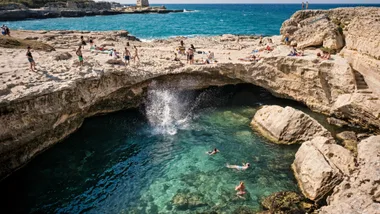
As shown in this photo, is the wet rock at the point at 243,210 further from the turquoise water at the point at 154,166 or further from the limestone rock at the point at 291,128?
the limestone rock at the point at 291,128

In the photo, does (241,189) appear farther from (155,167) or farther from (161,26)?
(161,26)

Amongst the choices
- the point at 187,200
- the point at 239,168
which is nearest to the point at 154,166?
the point at 187,200

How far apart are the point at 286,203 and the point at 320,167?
274 centimetres

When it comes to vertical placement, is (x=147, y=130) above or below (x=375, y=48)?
below

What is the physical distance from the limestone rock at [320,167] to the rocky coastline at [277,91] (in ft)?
0.17

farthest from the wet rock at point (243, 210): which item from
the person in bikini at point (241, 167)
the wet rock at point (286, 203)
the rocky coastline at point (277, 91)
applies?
the person in bikini at point (241, 167)

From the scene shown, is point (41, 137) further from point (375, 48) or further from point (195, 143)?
point (375, 48)

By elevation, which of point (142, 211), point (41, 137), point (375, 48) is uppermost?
point (375, 48)

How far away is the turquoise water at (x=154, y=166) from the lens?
14.9 metres

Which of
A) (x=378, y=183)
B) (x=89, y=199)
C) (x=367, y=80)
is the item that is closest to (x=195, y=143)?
(x=89, y=199)

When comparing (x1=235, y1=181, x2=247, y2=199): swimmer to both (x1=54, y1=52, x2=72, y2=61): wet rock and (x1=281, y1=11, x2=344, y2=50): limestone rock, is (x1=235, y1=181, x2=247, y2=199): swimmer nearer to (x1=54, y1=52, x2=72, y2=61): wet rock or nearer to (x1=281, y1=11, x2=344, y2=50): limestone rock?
(x1=54, y1=52, x2=72, y2=61): wet rock

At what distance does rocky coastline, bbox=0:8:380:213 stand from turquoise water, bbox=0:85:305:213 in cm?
128

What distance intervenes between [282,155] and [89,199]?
12630 mm

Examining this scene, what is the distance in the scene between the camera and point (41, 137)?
18406 millimetres
